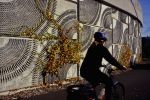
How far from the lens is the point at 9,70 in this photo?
37.1 ft

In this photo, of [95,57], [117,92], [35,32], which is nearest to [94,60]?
[95,57]

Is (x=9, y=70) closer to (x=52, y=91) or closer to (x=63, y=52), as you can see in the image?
(x=52, y=91)

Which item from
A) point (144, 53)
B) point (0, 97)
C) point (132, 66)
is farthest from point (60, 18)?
point (144, 53)

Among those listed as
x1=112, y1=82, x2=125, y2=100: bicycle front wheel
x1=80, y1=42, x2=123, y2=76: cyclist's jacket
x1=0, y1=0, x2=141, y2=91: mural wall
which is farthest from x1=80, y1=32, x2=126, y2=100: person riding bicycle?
x1=0, y1=0, x2=141, y2=91: mural wall

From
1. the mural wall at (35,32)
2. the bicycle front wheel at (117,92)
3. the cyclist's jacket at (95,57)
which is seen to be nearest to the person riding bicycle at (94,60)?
the cyclist's jacket at (95,57)

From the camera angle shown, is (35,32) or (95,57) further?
(35,32)

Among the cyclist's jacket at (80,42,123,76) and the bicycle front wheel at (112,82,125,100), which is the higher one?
the cyclist's jacket at (80,42,123,76)

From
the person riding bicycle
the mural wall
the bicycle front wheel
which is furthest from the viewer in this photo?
the mural wall

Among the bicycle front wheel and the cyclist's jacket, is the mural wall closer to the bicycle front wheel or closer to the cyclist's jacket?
the bicycle front wheel

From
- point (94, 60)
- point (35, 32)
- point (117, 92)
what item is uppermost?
point (35, 32)

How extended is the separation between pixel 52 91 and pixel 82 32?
16.3 feet

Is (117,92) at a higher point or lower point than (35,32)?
lower

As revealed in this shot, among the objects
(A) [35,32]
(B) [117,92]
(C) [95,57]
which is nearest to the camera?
(C) [95,57]

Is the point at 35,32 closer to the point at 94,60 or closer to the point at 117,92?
the point at 117,92
